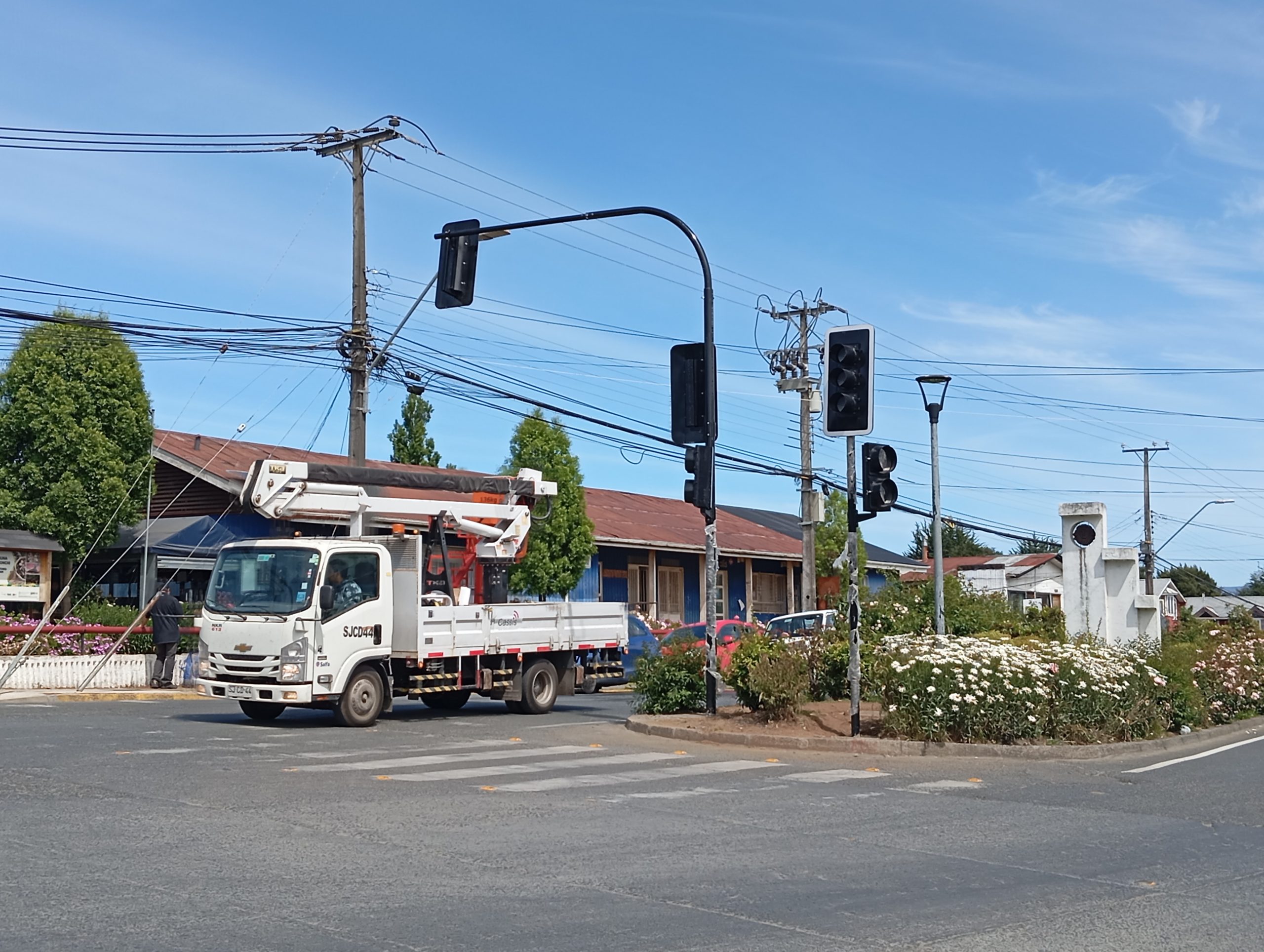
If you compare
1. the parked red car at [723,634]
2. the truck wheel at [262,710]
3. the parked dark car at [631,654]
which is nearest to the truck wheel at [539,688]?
the parked dark car at [631,654]

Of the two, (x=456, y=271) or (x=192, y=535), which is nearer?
(x=456, y=271)

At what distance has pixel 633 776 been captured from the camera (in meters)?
13.2

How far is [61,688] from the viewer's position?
24.3 meters

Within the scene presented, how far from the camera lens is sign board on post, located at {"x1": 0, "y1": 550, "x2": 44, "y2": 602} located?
27.3m

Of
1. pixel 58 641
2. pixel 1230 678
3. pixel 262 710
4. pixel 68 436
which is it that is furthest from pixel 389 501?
pixel 1230 678

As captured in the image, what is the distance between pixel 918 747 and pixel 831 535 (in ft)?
111

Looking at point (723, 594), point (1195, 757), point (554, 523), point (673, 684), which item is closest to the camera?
point (1195, 757)

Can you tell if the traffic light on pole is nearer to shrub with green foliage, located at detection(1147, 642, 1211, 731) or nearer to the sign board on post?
shrub with green foliage, located at detection(1147, 642, 1211, 731)

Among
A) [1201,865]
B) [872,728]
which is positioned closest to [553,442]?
[872,728]

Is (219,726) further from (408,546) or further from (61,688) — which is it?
(61,688)

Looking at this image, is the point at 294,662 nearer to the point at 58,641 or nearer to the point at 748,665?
the point at 748,665

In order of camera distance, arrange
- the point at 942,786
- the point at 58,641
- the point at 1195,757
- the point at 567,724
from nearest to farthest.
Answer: the point at 942,786
the point at 1195,757
the point at 567,724
the point at 58,641

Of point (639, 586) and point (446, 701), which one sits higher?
point (639, 586)

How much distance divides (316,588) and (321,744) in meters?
2.36
